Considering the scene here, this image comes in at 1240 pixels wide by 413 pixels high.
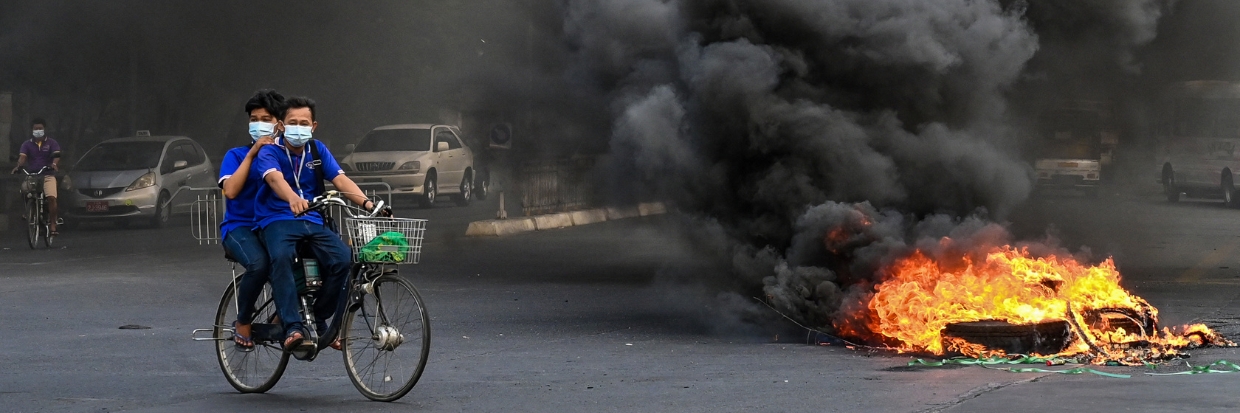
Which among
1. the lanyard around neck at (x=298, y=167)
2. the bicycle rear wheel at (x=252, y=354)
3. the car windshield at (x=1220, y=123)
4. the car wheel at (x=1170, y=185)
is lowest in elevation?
the bicycle rear wheel at (x=252, y=354)

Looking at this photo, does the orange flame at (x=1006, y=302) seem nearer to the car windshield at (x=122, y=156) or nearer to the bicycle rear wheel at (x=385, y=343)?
the bicycle rear wheel at (x=385, y=343)

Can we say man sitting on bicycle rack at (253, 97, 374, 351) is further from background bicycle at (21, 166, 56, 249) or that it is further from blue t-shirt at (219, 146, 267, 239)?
background bicycle at (21, 166, 56, 249)

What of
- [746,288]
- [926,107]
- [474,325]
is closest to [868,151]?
[926,107]

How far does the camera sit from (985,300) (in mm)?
8383

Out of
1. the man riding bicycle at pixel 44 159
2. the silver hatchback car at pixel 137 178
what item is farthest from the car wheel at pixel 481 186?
the man riding bicycle at pixel 44 159

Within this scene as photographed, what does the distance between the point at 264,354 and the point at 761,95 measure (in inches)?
142

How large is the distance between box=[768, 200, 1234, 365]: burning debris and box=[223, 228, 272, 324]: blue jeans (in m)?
3.47

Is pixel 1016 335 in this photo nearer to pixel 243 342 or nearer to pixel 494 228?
pixel 243 342

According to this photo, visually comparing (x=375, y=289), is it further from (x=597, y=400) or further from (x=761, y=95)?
(x=761, y=95)

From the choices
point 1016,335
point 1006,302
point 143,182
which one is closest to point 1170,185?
point 143,182

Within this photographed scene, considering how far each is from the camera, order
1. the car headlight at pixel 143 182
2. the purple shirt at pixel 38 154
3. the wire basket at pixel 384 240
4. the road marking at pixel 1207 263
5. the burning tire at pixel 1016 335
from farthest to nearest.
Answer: the car headlight at pixel 143 182 < the purple shirt at pixel 38 154 < the road marking at pixel 1207 263 < the burning tire at pixel 1016 335 < the wire basket at pixel 384 240

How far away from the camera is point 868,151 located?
9258 mm

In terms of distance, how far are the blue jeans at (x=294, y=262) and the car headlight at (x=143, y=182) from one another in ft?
53.1

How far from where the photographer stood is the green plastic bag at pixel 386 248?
21.7 feet
